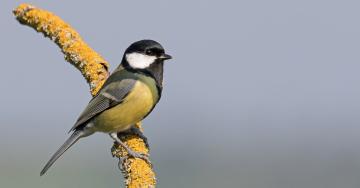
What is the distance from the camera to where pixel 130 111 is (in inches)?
303

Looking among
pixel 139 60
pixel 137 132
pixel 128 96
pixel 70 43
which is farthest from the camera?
pixel 128 96

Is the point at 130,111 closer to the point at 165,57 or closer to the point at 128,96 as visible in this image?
the point at 128,96

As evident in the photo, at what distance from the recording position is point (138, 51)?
25.4 feet

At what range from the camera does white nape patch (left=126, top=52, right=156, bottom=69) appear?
778 cm

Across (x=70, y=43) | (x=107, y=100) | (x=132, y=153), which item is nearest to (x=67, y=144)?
(x=107, y=100)

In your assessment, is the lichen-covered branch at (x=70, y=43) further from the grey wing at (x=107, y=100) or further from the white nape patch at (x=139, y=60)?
the white nape patch at (x=139, y=60)

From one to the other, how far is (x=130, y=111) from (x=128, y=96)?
24 cm

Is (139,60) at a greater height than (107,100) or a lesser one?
greater

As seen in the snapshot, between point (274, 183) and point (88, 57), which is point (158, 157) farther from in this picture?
point (88, 57)

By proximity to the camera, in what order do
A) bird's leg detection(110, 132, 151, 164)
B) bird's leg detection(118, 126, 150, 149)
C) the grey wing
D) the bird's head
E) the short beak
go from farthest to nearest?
the short beak
the bird's head
the grey wing
bird's leg detection(118, 126, 150, 149)
bird's leg detection(110, 132, 151, 164)

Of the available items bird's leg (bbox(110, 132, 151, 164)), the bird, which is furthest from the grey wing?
bird's leg (bbox(110, 132, 151, 164))

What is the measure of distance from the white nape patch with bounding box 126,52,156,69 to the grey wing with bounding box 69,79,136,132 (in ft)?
Answer: 0.48

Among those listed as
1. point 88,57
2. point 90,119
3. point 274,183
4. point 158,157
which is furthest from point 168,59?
point 158,157

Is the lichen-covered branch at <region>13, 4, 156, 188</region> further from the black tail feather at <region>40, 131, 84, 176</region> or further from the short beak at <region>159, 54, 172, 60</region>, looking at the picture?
the short beak at <region>159, 54, 172, 60</region>
